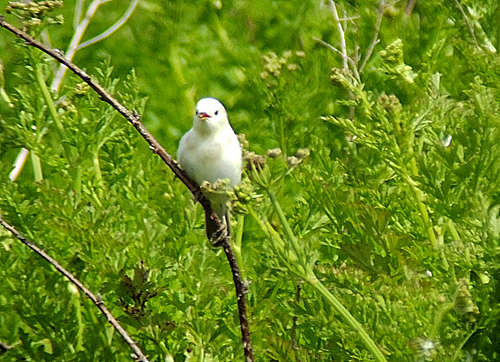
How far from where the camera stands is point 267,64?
2.19 meters

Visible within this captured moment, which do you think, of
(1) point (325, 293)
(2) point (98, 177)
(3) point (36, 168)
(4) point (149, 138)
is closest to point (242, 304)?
(1) point (325, 293)

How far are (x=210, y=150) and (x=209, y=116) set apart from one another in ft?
0.36

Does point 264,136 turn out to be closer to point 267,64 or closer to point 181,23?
point 181,23

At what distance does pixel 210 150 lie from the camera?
2.68 metres

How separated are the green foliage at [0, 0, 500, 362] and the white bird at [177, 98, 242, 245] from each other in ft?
0.32

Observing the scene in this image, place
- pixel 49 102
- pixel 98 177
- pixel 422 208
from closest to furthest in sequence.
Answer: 1. pixel 422 208
2. pixel 49 102
3. pixel 98 177

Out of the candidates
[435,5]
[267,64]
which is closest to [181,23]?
[435,5]

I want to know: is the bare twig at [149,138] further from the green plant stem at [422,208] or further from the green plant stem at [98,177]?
the green plant stem at [98,177]

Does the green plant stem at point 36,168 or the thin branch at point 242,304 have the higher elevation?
the green plant stem at point 36,168

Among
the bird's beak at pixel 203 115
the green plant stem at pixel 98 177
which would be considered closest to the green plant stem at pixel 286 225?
the green plant stem at pixel 98 177

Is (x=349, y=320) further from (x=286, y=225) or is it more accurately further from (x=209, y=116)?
(x=209, y=116)

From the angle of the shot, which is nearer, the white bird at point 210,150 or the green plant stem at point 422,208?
the green plant stem at point 422,208

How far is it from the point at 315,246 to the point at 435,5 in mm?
1166

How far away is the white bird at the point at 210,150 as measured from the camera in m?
2.65
